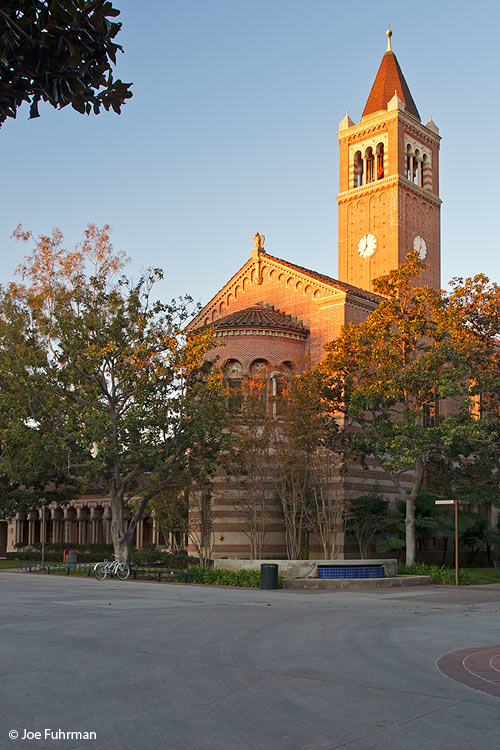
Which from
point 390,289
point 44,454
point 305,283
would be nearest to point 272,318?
point 305,283

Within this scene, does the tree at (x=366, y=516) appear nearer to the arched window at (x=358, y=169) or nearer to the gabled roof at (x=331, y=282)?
the gabled roof at (x=331, y=282)

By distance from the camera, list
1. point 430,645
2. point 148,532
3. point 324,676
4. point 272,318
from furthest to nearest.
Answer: point 148,532
point 272,318
point 430,645
point 324,676

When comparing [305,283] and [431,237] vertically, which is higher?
[431,237]

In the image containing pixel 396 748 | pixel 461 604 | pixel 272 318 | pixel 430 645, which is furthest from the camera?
pixel 272 318

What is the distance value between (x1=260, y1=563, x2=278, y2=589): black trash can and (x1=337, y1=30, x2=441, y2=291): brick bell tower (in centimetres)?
3241

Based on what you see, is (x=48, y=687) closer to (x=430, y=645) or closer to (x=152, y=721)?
(x=152, y=721)

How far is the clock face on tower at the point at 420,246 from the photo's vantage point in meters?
56.2

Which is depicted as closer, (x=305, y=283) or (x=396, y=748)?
(x=396, y=748)

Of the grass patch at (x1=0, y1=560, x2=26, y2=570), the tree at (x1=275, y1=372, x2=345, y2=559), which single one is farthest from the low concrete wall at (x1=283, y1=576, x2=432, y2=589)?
the grass patch at (x1=0, y1=560, x2=26, y2=570)

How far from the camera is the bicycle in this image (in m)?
30.5

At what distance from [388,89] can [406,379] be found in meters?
36.6

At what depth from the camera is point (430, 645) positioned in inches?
517

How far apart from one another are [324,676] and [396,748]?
136 inches

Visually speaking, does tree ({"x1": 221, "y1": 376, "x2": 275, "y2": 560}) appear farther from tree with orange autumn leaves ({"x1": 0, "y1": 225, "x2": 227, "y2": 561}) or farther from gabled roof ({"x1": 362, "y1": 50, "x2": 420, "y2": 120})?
gabled roof ({"x1": 362, "y1": 50, "x2": 420, "y2": 120})
